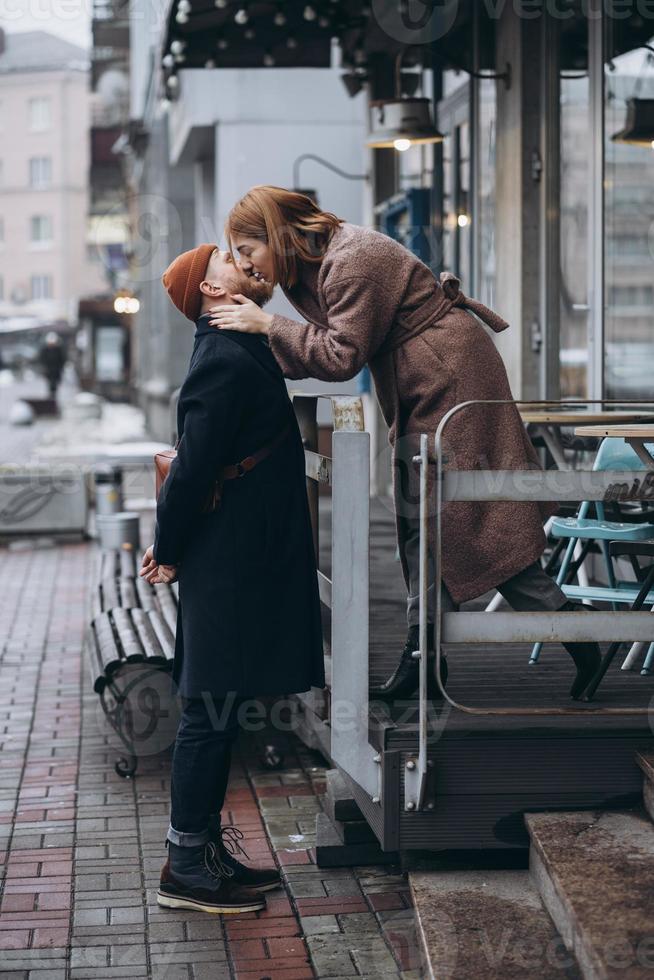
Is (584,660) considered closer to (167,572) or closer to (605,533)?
(605,533)

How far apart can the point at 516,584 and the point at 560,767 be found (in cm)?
55

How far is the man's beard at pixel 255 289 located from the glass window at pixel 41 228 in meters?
86.3

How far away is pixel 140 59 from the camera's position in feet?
106

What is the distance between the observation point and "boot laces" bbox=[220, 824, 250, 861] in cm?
483

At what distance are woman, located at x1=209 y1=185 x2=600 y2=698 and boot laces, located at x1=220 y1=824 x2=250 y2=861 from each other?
1018 millimetres

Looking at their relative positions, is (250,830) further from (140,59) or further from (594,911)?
(140,59)

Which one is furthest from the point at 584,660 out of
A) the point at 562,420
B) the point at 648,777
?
the point at 562,420

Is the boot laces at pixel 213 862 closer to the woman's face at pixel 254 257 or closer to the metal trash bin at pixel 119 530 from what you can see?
the woman's face at pixel 254 257

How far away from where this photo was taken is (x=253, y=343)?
438 centimetres

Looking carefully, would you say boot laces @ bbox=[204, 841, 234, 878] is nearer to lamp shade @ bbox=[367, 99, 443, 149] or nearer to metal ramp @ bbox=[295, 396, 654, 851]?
metal ramp @ bbox=[295, 396, 654, 851]

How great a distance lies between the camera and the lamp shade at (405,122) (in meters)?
9.41

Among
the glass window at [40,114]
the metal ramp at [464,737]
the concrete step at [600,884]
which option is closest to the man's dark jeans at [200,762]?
the metal ramp at [464,737]

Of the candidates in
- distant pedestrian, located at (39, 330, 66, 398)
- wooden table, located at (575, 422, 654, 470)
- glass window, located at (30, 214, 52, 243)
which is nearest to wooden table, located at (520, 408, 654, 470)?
wooden table, located at (575, 422, 654, 470)

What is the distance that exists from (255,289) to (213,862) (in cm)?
177
